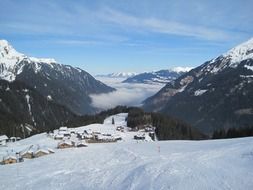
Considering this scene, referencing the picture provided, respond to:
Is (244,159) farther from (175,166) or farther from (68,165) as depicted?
(68,165)

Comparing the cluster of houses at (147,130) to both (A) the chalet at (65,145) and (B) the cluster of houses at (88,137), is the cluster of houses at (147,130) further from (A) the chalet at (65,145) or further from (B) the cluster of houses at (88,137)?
(A) the chalet at (65,145)

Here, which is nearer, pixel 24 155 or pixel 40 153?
pixel 40 153

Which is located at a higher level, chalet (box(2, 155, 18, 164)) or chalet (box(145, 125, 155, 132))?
chalet (box(145, 125, 155, 132))

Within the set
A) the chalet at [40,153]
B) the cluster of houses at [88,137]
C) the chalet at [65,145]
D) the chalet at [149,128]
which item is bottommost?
the chalet at [40,153]

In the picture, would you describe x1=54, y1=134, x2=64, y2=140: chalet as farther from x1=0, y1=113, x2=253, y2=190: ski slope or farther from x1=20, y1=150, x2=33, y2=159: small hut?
x1=0, y1=113, x2=253, y2=190: ski slope

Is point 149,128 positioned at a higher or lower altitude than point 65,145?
higher

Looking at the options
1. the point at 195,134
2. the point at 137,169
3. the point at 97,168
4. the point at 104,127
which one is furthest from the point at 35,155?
the point at 195,134

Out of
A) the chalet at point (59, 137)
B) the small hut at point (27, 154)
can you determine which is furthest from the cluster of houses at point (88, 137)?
the small hut at point (27, 154)

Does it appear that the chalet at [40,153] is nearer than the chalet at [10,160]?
No

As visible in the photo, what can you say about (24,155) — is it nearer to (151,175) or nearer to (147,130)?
(151,175)

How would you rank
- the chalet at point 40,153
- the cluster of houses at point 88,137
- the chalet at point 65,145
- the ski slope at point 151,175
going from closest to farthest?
the ski slope at point 151,175, the chalet at point 40,153, the chalet at point 65,145, the cluster of houses at point 88,137

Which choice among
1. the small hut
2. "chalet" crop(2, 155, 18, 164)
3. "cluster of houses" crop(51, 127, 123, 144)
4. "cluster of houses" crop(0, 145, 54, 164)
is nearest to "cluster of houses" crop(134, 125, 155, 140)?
"cluster of houses" crop(51, 127, 123, 144)

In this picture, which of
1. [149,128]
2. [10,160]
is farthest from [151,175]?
[149,128]

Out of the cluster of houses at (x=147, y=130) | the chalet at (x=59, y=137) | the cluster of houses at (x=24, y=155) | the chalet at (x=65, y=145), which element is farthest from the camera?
the cluster of houses at (x=147, y=130)
